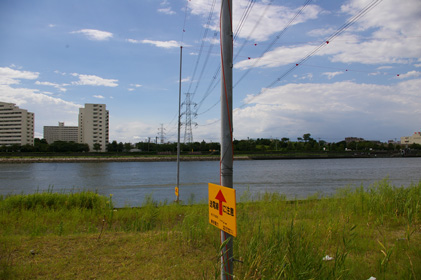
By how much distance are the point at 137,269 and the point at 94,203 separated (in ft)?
29.9

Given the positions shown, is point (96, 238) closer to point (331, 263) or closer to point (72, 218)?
point (72, 218)

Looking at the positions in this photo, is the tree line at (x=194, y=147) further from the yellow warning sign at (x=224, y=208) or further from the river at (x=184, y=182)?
the yellow warning sign at (x=224, y=208)

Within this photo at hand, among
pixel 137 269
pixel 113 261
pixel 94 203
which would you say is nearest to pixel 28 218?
pixel 94 203

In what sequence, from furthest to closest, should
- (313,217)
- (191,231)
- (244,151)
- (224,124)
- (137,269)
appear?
(244,151)
(313,217)
(191,231)
(137,269)
(224,124)

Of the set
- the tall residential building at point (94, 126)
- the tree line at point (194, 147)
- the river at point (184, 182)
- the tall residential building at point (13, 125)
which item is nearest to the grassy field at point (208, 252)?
the river at point (184, 182)

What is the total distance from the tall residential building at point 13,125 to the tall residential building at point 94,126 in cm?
2721

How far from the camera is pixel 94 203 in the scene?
13.6 m

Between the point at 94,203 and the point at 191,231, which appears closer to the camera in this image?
the point at 191,231

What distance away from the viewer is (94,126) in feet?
488

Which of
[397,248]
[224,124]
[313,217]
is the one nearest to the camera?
[224,124]

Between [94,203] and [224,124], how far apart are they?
11297 millimetres

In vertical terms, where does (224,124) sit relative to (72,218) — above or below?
above

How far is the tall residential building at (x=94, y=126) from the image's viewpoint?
147375mm

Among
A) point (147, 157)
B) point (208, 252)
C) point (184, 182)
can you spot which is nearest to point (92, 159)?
point (147, 157)
